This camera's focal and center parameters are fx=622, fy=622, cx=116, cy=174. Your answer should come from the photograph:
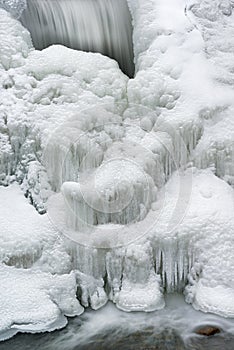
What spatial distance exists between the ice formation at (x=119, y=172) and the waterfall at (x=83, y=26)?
0.28 metres

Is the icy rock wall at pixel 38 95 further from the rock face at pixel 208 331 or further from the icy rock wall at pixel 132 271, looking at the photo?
the rock face at pixel 208 331

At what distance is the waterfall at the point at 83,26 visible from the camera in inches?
307

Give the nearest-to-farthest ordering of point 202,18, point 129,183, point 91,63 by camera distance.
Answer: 1. point 129,183
2. point 91,63
3. point 202,18

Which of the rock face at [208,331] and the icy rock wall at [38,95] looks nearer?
the rock face at [208,331]

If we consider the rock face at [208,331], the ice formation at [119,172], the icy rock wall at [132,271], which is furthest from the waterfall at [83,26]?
the rock face at [208,331]

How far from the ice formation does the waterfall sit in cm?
28

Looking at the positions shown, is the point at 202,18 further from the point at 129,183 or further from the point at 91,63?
the point at 129,183

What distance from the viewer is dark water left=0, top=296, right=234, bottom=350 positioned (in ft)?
17.9

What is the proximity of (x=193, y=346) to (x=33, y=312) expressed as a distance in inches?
58.2

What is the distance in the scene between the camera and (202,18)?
7.90 meters

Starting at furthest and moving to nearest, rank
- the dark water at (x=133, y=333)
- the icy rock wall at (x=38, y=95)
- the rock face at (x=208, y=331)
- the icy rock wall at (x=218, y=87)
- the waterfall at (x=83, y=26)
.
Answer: the waterfall at (x=83, y=26) < the icy rock wall at (x=218, y=87) < the icy rock wall at (x=38, y=95) < the rock face at (x=208, y=331) < the dark water at (x=133, y=333)

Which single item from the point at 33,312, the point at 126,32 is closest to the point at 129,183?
the point at 33,312

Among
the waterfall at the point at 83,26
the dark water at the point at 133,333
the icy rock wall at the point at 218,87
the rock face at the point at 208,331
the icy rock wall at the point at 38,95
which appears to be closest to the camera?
the dark water at the point at 133,333

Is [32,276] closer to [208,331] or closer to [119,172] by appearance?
[119,172]
